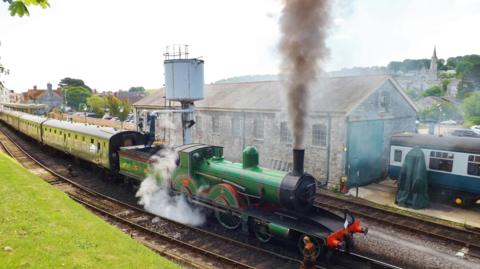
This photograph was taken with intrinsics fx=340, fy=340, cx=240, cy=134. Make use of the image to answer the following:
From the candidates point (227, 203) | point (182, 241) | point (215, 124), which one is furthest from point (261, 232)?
point (215, 124)

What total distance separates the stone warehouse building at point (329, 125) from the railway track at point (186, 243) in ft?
26.1

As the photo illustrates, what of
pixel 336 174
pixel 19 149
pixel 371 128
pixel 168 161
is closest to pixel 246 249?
pixel 168 161

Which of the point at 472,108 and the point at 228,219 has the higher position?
the point at 472,108

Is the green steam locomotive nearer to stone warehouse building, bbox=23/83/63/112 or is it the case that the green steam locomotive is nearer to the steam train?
the steam train

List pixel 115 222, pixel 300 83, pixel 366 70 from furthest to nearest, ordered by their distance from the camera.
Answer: pixel 366 70 < pixel 115 222 < pixel 300 83

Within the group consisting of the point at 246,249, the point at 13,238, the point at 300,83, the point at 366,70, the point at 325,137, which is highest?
the point at 366,70

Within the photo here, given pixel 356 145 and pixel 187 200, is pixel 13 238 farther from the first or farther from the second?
pixel 356 145

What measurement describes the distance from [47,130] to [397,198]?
25.0 meters

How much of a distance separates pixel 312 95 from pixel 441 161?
6.67 metres

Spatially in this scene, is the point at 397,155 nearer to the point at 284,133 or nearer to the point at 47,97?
the point at 284,133

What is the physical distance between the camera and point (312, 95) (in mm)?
14344

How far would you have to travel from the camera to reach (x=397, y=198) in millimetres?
15484

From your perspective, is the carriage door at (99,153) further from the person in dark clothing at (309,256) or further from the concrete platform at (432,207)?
the person in dark clothing at (309,256)

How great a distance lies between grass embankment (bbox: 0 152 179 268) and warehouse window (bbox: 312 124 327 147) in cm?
1165
